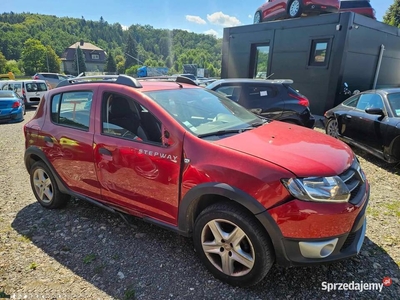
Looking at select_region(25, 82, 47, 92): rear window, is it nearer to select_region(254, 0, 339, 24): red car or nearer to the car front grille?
select_region(254, 0, 339, 24): red car

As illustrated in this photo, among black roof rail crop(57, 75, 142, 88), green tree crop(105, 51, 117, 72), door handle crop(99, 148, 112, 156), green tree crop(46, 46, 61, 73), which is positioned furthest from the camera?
green tree crop(105, 51, 117, 72)

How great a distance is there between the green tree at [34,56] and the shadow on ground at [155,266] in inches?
3636

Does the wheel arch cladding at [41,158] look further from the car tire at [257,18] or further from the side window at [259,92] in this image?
the car tire at [257,18]

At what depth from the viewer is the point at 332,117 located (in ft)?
22.0

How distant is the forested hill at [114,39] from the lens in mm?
105250

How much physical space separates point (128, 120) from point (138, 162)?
500mm

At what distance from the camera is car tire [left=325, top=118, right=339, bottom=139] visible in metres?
6.52

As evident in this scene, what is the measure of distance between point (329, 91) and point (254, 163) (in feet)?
32.8

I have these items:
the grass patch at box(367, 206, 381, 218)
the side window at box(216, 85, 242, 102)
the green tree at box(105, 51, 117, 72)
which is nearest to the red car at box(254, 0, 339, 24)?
the side window at box(216, 85, 242, 102)

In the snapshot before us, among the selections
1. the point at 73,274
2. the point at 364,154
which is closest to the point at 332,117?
the point at 364,154

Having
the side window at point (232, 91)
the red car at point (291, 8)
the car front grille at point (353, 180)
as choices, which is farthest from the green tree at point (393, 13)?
the car front grille at point (353, 180)

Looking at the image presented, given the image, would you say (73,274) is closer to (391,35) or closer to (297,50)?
(297,50)

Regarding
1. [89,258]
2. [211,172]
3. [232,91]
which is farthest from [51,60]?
[211,172]

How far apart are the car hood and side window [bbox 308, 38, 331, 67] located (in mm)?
9442
